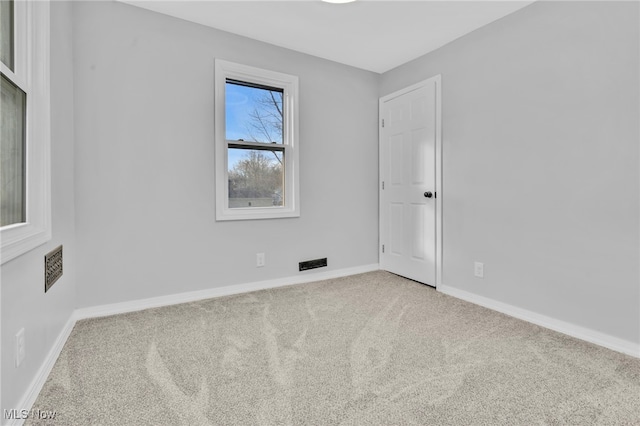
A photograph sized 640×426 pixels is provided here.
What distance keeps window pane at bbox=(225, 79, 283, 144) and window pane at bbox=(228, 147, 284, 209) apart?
143mm

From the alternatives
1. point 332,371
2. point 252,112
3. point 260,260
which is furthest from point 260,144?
point 332,371

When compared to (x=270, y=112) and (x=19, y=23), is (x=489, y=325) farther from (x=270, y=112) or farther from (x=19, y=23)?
(x=19, y=23)

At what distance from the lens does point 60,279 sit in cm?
197

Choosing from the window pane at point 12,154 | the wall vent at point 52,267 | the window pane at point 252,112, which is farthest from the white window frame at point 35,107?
the window pane at point 252,112

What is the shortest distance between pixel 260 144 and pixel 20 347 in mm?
2256

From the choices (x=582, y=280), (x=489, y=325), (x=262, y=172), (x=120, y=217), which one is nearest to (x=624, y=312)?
(x=582, y=280)

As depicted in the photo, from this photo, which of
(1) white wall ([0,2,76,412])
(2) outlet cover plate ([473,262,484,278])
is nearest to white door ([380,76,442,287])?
(2) outlet cover plate ([473,262,484,278])

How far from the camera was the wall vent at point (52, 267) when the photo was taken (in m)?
1.69

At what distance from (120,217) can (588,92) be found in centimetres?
342

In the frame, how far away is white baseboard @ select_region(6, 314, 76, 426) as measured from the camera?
4.34 feet

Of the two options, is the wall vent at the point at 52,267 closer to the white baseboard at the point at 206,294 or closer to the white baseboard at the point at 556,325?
the white baseboard at the point at 206,294

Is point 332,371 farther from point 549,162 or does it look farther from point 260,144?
point 260,144

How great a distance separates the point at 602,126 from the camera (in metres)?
2.00

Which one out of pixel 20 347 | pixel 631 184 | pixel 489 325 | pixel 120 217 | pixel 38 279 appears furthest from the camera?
pixel 120 217
